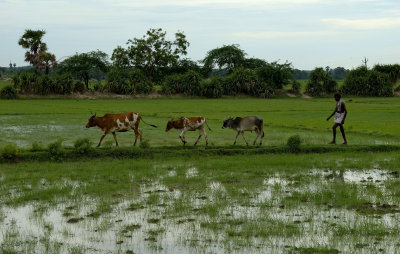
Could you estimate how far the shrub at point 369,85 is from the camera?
50.6m

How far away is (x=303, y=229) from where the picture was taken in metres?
6.88

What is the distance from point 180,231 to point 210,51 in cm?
5503

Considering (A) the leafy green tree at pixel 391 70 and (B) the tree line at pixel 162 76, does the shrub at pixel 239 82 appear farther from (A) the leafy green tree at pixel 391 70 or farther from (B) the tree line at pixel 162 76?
(A) the leafy green tree at pixel 391 70

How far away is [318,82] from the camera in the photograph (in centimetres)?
5116

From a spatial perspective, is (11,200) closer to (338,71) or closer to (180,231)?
(180,231)

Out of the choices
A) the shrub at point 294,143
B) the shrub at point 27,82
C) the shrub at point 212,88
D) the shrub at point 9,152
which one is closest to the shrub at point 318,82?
the shrub at point 212,88

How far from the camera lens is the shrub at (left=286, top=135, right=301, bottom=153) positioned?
1361 cm

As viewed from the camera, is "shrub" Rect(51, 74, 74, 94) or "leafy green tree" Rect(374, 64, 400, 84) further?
"leafy green tree" Rect(374, 64, 400, 84)

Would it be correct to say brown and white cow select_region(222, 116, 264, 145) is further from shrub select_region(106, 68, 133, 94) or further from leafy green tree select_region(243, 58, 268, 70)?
leafy green tree select_region(243, 58, 268, 70)

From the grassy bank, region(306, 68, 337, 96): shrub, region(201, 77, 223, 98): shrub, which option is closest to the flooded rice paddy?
the grassy bank

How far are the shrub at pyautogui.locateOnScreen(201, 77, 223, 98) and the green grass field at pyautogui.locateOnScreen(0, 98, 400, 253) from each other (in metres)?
33.5

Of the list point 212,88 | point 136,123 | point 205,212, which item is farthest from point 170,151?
point 212,88

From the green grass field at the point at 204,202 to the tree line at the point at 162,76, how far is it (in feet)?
107

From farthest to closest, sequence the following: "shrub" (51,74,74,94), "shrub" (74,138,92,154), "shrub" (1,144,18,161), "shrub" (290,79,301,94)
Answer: "shrub" (290,79,301,94) → "shrub" (51,74,74,94) → "shrub" (74,138,92,154) → "shrub" (1,144,18,161)
